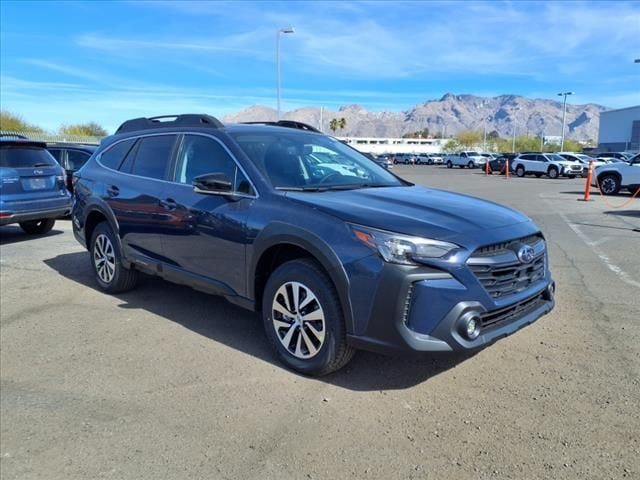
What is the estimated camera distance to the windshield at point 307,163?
169 inches

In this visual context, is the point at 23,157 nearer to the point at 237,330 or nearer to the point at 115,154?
the point at 115,154

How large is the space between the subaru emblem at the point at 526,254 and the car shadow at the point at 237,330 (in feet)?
2.50

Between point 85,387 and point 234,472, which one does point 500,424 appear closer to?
point 234,472

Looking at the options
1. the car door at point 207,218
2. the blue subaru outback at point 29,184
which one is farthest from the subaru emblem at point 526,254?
the blue subaru outback at point 29,184

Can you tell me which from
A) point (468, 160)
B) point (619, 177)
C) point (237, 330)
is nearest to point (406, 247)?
point (237, 330)

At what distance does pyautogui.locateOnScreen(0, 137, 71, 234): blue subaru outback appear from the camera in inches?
338

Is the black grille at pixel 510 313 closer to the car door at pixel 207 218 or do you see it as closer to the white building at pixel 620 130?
the car door at pixel 207 218

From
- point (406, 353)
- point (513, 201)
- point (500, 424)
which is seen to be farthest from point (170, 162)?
point (513, 201)

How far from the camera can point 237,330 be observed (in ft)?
15.9

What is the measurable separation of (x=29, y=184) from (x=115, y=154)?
13.0 feet

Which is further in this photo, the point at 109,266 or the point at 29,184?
the point at 29,184

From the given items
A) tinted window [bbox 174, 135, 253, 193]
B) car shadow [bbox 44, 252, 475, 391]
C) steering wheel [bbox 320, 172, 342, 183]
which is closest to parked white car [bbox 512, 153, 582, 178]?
car shadow [bbox 44, 252, 475, 391]

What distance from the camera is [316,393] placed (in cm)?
364

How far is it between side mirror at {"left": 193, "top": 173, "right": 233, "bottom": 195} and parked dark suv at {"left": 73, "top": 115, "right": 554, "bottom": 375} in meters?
0.01
